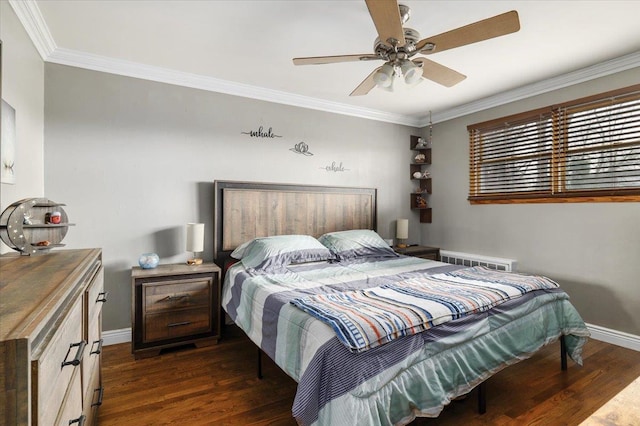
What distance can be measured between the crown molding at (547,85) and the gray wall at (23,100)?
4239 mm

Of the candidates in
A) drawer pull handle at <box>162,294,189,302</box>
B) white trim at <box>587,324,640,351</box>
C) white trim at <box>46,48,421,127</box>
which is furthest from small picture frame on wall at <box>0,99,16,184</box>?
white trim at <box>587,324,640,351</box>

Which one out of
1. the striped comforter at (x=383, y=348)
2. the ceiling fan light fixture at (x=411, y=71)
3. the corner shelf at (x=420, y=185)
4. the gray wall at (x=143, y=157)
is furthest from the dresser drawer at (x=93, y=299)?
the corner shelf at (x=420, y=185)

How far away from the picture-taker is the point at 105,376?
7.88 ft

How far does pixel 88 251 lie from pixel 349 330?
1456mm

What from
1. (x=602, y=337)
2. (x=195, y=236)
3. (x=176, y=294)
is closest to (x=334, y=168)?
(x=195, y=236)

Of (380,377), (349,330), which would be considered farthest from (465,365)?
(349,330)

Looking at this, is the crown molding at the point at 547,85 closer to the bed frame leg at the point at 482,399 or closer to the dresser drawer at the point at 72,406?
the bed frame leg at the point at 482,399

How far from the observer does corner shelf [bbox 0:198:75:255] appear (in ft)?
5.33

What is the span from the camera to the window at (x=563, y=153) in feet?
9.48

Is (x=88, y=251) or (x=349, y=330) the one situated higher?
(x=88, y=251)

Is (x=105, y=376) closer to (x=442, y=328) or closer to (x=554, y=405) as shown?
(x=442, y=328)

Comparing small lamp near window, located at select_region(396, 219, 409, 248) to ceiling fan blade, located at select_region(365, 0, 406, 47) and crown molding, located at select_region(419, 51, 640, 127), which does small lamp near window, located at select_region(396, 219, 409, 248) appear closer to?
crown molding, located at select_region(419, 51, 640, 127)

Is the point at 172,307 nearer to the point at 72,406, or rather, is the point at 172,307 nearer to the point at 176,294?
the point at 176,294

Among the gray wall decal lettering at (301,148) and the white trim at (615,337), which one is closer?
the white trim at (615,337)
